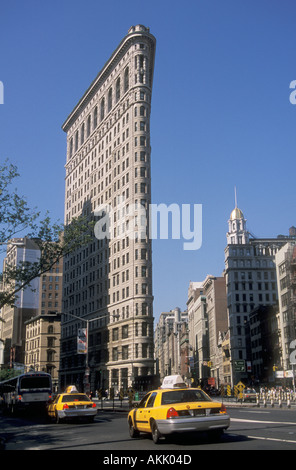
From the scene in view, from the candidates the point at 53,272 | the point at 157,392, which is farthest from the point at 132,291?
the point at 53,272

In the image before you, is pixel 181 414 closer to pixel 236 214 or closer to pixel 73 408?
pixel 73 408

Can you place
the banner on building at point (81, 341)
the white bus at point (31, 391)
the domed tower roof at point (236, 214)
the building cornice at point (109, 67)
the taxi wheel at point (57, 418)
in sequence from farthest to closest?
the domed tower roof at point (236, 214) → the building cornice at point (109, 67) → the banner on building at point (81, 341) → the white bus at point (31, 391) → the taxi wheel at point (57, 418)

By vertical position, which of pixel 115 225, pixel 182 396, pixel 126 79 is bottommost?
pixel 182 396

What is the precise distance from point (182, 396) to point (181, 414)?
1.20 m

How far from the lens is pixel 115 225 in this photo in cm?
8775

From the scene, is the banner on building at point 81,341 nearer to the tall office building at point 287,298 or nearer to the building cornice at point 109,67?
the tall office building at point 287,298

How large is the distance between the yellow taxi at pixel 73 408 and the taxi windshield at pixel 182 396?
9252 millimetres

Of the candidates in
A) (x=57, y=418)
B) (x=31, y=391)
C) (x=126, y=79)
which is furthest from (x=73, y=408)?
(x=126, y=79)

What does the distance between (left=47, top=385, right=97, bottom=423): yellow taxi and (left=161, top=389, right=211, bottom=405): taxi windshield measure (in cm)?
925

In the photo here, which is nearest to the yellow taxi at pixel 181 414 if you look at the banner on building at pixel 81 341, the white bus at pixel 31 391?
the white bus at pixel 31 391

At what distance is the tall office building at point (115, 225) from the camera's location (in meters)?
78.9

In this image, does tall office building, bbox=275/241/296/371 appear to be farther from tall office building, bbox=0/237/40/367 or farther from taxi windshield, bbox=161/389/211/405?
tall office building, bbox=0/237/40/367

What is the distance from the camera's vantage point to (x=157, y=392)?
14031 mm
